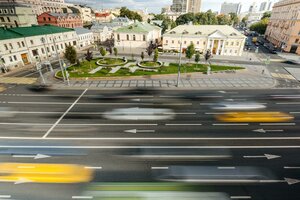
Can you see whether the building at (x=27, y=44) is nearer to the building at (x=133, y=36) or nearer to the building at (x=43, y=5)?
the building at (x=133, y=36)

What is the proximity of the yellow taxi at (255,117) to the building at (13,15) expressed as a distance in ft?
249

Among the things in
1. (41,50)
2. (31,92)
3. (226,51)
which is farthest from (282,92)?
(41,50)

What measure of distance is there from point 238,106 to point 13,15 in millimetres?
78609

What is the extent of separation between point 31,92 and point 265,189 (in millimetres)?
37271

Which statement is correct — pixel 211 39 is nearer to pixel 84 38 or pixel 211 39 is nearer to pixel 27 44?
pixel 84 38

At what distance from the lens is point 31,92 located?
31.5m

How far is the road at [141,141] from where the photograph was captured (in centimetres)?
1422

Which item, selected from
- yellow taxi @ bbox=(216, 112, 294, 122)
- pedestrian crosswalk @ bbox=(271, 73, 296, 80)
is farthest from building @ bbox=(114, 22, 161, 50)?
yellow taxi @ bbox=(216, 112, 294, 122)

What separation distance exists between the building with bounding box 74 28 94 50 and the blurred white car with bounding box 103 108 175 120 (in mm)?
54715

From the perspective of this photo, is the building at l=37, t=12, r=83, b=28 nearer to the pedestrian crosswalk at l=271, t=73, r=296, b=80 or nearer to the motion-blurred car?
the motion-blurred car

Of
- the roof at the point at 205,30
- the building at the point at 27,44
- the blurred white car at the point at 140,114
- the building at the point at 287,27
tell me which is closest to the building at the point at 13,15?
the building at the point at 27,44

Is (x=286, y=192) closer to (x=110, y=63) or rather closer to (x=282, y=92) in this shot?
(x=282, y=92)

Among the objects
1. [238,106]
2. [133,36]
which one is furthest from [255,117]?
[133,36]

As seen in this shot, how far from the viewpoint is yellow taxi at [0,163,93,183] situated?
14633 mm
